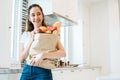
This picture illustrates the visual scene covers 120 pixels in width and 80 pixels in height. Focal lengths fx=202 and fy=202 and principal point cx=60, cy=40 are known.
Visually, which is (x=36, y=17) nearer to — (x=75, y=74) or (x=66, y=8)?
(x=66, y=8)

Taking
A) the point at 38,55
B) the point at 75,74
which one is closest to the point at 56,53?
the point at 38,55

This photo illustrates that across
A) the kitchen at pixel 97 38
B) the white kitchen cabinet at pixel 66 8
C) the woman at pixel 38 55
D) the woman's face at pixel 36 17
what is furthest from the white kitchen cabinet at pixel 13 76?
the kitchen at pixel 97 38

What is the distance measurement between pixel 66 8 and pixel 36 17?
142cm

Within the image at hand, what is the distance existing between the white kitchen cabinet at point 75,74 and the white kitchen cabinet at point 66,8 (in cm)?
76

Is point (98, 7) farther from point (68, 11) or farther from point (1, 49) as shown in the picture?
point (1, 49)

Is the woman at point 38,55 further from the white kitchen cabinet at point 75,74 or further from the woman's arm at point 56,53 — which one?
the white kitchen cabinet at point 75,74

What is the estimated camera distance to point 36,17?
1379 millimetres

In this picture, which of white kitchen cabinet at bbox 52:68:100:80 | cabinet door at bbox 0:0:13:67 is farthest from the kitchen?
cabinet door at bbox 0:0:13:67

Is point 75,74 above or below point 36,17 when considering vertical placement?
below

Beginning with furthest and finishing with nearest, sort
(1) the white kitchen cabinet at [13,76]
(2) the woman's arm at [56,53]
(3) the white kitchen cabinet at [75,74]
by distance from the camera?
(3) the white kitchen cabinet at [75,74] → (1) the white kitchen cabinet at [13,76] → (2) the woman's arm at [56,53]

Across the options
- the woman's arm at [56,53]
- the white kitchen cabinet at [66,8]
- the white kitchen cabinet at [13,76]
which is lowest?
the white kitchen cabinet at [13,76]

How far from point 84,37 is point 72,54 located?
0.49 metres

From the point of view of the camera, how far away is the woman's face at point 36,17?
1.38 m

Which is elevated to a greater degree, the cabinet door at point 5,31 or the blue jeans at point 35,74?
the cabinet door at point 5,31
